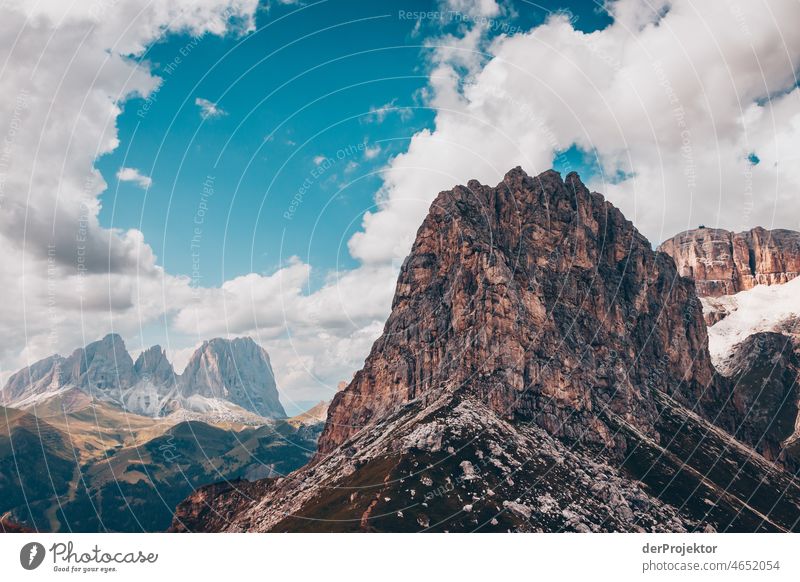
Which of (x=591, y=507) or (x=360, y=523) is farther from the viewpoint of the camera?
(x=591, y=507)

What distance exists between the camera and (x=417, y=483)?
199750 mm
